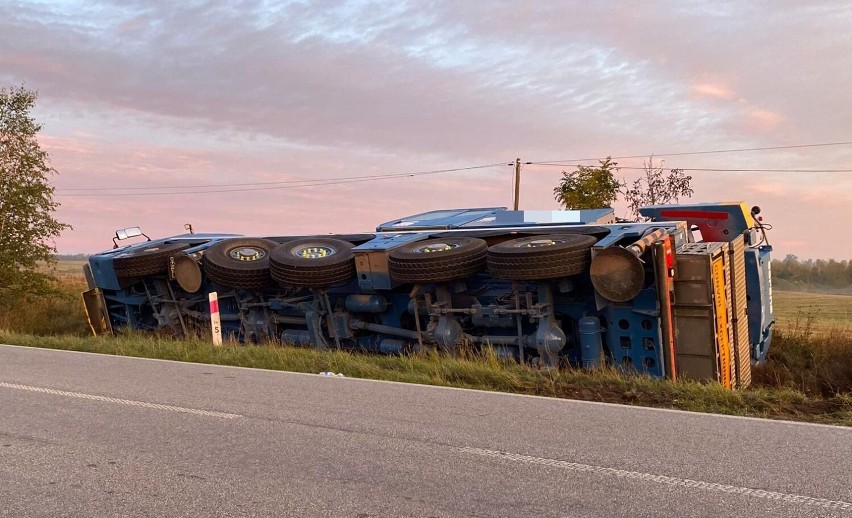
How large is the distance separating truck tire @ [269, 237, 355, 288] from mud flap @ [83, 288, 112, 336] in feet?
17.4

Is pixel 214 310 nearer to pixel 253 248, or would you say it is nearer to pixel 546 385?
pixel 253 248

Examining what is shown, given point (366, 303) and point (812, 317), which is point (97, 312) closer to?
point (366, 303)

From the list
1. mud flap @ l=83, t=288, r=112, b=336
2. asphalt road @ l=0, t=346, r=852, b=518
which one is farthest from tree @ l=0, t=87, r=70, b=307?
asphalt road @ l=0, t=346, r=852, b=518

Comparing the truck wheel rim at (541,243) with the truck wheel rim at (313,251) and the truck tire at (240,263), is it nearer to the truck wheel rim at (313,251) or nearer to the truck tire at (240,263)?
the truck wheel rim at (313,251)

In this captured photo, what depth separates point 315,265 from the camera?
1131 cm

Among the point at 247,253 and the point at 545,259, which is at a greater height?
the point at 247,253

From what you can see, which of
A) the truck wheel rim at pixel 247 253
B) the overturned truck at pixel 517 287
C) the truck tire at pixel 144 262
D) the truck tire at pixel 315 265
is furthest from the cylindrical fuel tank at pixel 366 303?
the truck tire at pixel 144 262

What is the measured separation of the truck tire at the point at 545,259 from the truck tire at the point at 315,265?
2751mm

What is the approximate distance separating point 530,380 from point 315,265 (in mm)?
4459

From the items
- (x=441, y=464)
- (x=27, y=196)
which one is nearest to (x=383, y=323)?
(x=441, y=464)

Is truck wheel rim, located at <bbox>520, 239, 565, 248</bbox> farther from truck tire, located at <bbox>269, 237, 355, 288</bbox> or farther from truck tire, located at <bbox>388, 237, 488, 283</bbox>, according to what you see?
truck tire, located at <bbox>269, 237, 355, 288</bbox>

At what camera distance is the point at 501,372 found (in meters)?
8.17

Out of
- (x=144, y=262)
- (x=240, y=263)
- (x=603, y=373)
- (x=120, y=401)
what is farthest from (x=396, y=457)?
(x=144, y=262)

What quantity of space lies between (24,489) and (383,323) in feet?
24.0
